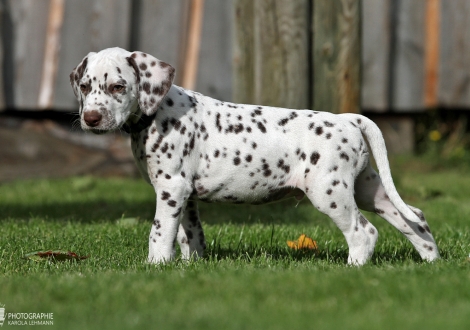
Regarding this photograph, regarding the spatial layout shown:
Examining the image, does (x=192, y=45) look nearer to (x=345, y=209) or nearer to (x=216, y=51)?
(x=216, y=51)

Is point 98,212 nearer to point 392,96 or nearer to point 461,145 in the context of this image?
→ point 392,96

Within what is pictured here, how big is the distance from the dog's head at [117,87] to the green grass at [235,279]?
1.02 metres

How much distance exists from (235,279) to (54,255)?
1834mm

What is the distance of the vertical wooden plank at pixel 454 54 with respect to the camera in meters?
11.4

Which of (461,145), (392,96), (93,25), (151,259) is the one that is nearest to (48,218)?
(151,259)

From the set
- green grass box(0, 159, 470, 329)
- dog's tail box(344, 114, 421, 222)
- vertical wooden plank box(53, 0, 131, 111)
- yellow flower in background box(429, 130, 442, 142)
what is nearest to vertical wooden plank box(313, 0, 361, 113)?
green grass box(0, 159, 470, 329)

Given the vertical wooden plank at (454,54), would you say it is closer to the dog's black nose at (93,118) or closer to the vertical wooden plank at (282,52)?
the vertical wooden plank at (282,52)

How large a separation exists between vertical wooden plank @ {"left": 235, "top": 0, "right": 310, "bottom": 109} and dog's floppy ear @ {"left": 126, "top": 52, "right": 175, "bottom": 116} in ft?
9.36

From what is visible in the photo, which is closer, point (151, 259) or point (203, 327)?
point (203, 327)

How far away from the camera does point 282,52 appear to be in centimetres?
805

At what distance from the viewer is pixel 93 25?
424 inches

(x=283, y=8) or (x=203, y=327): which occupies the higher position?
(x=283, y=8)

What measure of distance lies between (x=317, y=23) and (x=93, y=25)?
393 centimetres

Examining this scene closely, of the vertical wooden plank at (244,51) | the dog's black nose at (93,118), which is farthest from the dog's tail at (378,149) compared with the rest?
the vertical wooden plank at (244,51)
